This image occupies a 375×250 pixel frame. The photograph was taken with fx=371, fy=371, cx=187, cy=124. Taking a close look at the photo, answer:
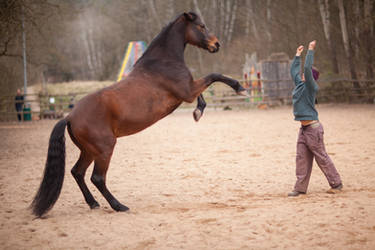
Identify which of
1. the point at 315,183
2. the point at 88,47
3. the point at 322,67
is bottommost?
the point at 315,183

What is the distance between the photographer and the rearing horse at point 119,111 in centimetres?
471

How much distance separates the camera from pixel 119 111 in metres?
4.72

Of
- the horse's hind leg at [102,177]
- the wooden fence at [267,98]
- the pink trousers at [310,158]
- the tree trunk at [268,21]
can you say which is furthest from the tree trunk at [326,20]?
the horse's hind leg at [102,177]

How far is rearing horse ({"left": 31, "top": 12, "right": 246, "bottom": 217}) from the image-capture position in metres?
4.71

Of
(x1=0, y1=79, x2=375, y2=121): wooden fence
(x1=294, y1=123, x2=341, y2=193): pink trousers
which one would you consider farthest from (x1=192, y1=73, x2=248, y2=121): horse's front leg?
(x1=0, y1=79, x2=375, y2=121): wooden fence

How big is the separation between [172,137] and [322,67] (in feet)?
52.2

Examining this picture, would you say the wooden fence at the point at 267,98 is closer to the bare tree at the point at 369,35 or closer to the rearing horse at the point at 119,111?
the bare tree at the point at 369,35

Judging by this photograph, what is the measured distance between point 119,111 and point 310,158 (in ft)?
9.10

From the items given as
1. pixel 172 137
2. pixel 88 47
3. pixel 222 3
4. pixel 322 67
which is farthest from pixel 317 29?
pixel 88 47

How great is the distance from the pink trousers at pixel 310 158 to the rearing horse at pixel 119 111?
1.12 m

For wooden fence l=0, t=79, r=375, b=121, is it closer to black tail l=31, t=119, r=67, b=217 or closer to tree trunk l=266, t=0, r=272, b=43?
tree trunk l=266, t=0, r=272, b=43

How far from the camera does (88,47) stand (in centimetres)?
4525

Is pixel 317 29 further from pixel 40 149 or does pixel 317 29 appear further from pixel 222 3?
pixel 40 149

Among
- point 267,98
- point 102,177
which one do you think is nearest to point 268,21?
point 267,98
